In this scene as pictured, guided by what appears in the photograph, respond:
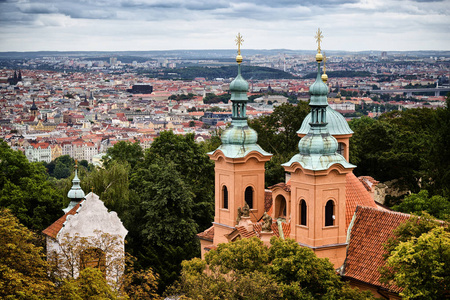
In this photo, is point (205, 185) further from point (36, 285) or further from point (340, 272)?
point (36, 285)

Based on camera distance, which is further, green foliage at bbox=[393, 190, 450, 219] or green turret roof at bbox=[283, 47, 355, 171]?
green foliage at bbox=[393, 190, 450, 219]

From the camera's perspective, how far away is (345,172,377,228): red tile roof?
3478cm

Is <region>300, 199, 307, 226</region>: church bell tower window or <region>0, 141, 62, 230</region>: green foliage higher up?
<region>300, 199, 307, 226</region>: church bell tower window

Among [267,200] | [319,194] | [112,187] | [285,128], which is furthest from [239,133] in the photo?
[285,128]

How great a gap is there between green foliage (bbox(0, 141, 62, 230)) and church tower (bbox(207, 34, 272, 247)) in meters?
13.3

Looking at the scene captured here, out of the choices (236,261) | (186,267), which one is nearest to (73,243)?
(186,267)

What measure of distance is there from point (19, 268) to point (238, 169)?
13.6 m

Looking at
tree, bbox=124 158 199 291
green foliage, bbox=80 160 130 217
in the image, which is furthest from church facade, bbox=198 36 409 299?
green foliage, bbox=80 160 130 217

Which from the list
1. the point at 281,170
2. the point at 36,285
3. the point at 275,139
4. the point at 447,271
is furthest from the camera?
the point at 275,139

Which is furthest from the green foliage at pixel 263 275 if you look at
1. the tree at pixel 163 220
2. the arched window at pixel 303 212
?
the tree at pixel 163 220

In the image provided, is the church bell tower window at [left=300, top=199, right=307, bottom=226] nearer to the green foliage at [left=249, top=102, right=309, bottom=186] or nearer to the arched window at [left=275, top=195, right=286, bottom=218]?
the arched window at [left=275, top=195, right=286, bottom=218]

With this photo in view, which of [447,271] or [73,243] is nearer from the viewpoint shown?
[447,271]

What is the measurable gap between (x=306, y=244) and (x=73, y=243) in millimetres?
9935

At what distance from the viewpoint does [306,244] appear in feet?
110
